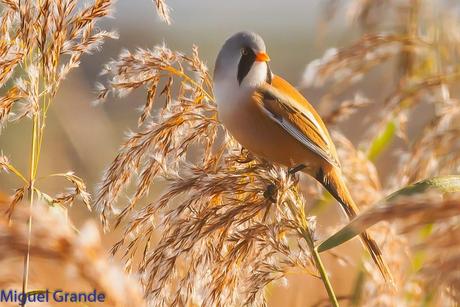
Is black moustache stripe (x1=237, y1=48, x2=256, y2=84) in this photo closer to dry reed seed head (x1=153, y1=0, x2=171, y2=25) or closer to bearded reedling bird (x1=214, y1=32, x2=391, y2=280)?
bearded reedling bird (x1=214, y1=32, x2=391, y2=280)

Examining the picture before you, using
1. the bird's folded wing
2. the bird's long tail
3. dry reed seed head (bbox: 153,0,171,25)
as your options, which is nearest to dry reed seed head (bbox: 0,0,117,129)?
dry reed seed head (bbox: 153,0,171,25)

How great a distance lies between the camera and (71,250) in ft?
3.15

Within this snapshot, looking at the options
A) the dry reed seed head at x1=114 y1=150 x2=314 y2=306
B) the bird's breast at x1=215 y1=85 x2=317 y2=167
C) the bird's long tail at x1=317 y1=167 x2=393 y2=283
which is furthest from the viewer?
the bird's long tail at x1=317 y1=167 x2=393 y2=283

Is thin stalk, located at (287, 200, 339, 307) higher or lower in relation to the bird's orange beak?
lower

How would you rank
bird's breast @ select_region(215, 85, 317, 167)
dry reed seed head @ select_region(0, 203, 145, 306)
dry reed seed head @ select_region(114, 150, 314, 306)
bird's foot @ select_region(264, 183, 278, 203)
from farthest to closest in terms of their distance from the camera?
bird's breast @ select_region(215, 85, 317, 167) < bird's foot @ select_region(264, 183, 278, 203) < dry reed seed head @ select_region(114, 150, 314, 306) < dry reed seed head @ select_region(0, 203, 145, 306)

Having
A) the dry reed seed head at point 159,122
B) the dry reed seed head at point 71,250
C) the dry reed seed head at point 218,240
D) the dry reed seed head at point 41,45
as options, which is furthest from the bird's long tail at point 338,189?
the dry reed seed head at point 71,250

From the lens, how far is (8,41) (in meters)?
1.83

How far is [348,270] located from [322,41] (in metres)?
2.15

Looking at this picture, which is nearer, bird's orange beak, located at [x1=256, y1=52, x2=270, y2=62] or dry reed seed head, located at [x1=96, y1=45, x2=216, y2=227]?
dry reed seed head, located at [x1=96, y1=45, x2=216, y2=227]

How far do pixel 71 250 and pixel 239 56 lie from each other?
1.55 m

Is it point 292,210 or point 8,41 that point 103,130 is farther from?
point 292,210

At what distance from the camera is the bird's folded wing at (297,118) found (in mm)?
2482

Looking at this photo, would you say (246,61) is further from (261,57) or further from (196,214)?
(196,214)

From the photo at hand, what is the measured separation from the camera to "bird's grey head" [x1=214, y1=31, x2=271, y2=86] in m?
2.42
